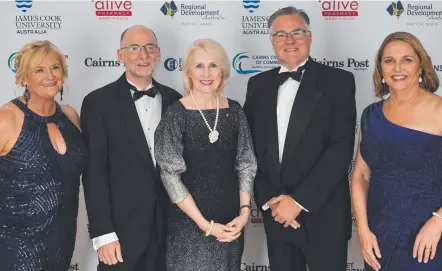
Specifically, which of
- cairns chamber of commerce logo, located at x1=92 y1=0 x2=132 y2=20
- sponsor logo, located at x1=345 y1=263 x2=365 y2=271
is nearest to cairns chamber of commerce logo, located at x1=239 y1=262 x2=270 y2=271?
sponsor logo, located at x1=345 y1=263 x2=365 y2=271

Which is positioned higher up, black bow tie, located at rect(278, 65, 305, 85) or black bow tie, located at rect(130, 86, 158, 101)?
black bow tie, located at rect(278, 65, 305, 85)

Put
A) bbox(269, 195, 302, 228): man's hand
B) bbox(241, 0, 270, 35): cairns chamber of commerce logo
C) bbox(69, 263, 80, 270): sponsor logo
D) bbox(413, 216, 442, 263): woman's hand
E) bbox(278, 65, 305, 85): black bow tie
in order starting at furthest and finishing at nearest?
1. bbox(69, 263, 80, 270): sponsor logo
2. bbox(241, 0, 270, 35): cairns chamber of commerce logo
3. bbox(278, 65, 305, 85): black bow tie
4. bbox(269, 195, 302, 228): man's hand
5. bbox(413, 216, 442, 263): woman's hand

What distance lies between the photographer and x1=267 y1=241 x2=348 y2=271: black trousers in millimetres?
2387

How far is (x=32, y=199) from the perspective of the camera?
217cm

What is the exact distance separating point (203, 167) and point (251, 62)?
1.41 meters

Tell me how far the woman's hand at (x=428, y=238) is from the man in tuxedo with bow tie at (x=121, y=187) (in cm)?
122

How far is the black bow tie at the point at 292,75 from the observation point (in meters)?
2.45

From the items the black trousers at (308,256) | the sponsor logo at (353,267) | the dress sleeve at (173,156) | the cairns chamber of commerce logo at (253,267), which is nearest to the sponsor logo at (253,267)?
the cairns chamber of commerce logo at (253,267)

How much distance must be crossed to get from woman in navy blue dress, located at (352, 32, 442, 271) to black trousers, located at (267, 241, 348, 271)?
0.51ft

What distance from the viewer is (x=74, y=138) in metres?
2.36

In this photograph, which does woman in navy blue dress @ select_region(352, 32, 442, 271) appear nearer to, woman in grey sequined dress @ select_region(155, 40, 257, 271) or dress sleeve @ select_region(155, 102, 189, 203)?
woman in grey sequined dress @ select_region(155, 40, 257, 271)

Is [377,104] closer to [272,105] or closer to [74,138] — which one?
[272,105]

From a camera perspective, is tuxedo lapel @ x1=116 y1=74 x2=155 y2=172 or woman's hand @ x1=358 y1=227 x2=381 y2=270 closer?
woman's hand @ x1=358 y1=227 x2=381 y2=270

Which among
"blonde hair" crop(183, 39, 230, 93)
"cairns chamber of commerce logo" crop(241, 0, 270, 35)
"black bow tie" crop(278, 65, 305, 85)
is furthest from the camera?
"cairns chamber of commerce logo" crop(241, 0, 270, 35)
